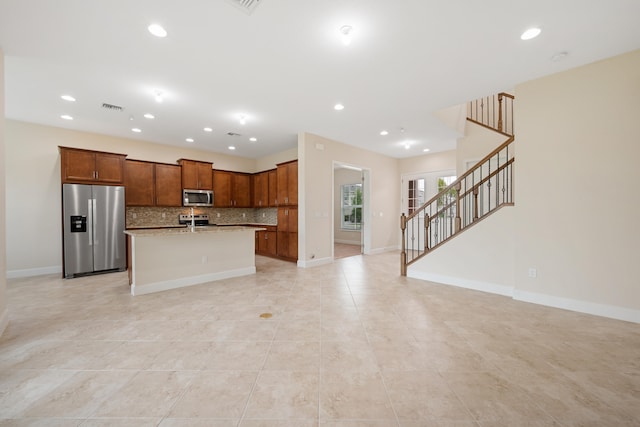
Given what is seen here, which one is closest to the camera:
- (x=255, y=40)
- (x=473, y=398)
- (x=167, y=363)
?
(x=473, y=398)

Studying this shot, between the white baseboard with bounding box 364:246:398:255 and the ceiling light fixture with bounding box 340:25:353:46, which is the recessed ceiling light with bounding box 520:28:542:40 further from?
the white baseboard with bounding box 364:246:398:255

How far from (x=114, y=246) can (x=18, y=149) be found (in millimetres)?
2524

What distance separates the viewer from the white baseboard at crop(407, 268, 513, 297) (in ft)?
12.2

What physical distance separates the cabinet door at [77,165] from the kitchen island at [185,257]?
204 centimetres

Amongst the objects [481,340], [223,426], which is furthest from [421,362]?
[223,426]

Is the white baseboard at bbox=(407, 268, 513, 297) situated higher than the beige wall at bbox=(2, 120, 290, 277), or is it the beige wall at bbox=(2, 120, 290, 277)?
the beige wall at bbox=(2, 120, 290, 277)

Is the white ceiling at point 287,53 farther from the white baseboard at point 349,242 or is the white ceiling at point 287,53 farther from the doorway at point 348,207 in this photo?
the white baseboard at point 349,242

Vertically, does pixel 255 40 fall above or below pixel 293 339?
above

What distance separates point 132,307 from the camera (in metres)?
3.26

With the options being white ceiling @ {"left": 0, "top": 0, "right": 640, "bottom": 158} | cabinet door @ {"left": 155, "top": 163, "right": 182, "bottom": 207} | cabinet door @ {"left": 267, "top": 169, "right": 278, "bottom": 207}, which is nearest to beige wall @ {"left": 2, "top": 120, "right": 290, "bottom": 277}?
white ceiling @ {"left": 0, "top": 0, "right": 640, "bottom": 158}

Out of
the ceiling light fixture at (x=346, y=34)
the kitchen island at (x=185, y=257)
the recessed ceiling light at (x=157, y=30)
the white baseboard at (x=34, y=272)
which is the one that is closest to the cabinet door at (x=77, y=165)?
the white baseboard at (x=34, y=272)

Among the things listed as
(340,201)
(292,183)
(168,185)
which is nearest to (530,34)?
(292,183)

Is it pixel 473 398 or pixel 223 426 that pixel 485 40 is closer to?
pixel 473 398

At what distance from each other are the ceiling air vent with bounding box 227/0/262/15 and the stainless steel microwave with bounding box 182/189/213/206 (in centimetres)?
538
